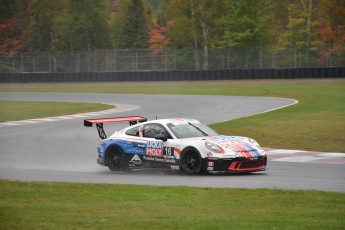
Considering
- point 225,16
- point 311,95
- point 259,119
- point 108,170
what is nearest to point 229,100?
point 311,95

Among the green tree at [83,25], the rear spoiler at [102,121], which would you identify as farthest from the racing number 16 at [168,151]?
the green tree at [83,25]

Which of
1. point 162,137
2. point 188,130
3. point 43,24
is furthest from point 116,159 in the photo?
point 43,24

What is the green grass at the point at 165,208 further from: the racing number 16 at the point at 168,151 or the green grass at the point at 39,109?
the green grass at the point at 39,109

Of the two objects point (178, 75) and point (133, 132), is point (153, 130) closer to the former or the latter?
point (133, 132)

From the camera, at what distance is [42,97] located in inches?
1807

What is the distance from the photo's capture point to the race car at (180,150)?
13875 millimetres

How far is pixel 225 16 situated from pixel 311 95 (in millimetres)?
27707

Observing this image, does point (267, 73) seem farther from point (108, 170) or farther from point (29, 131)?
point (108, 170)

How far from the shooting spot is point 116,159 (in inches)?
613

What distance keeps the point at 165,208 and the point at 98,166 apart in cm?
753

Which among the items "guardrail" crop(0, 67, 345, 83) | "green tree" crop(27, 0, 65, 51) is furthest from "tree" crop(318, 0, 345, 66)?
"green tree" crop(27, 0, 65, 51)

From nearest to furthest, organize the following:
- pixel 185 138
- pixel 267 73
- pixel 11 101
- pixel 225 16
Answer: pixel 185 138 < pixel 11 101 < pixel 267 73 < pixel 225 16

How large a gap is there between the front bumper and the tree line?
40.6 m

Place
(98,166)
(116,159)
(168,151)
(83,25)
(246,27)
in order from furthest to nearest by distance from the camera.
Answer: (83,25) < (246,27) < (98,166) < (116,159) < (168,151)
